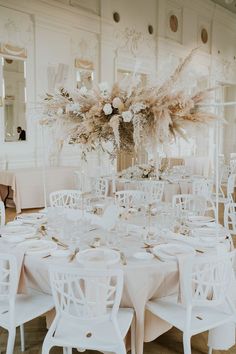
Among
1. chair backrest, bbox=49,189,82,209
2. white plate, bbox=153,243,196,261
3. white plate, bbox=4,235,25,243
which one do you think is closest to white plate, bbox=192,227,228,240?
white plate, bbox=153,243,196,261

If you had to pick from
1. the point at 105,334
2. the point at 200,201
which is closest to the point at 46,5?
the point at 200,201

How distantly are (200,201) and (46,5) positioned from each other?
6.60 meters

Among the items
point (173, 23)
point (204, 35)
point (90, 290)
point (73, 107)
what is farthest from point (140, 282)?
point (204, 35)

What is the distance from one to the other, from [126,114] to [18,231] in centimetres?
139

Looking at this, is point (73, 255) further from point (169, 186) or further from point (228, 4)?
point (228, 4)

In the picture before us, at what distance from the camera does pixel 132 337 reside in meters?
2.52

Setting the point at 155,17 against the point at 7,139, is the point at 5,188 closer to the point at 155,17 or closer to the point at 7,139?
the point at 7,139

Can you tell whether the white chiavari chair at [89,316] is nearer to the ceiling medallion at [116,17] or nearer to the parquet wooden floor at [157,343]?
the parquet wooden floor at [157,343]

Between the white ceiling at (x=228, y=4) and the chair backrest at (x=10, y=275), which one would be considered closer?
the chair backrest at (x=10, y=275)

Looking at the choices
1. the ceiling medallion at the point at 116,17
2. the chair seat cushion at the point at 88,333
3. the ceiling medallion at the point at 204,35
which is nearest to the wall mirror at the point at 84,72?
the ceiling medallion at the point at 116,17

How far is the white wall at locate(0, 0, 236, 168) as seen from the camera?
335 inches

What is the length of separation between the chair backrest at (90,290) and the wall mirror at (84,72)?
798 cm

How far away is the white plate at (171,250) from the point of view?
8.49ft

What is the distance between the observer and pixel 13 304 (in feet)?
7.80
